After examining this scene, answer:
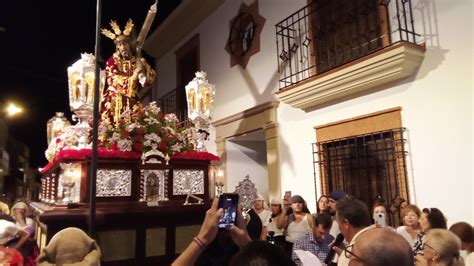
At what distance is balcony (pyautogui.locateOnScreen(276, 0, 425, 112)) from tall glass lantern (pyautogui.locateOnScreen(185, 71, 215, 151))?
1.43 metres

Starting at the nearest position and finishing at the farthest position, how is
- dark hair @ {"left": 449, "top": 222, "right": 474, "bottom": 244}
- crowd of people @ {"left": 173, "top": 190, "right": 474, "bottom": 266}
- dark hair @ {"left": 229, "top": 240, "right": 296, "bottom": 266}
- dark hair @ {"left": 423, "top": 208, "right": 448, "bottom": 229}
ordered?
dark hair @ {"left": 229, "top": 240, "right": 296, "bottom": 266} → crowd of people @ {"left": 173, "top": 190, "right": 474, "bottom": 266} → dark hair @ {"left": 449, "top": 222, "right": 474, "bottom": 244} → dark hair @ {"left": 423, "top": 208, "right": 448, "bottom": 229}

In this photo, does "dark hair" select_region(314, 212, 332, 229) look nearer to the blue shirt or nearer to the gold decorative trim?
the blue shirt

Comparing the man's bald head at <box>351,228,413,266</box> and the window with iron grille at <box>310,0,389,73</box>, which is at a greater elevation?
the window with iron grille at <box>310,0,389,73</box>

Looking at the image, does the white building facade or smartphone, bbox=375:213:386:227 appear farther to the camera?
the white building facade

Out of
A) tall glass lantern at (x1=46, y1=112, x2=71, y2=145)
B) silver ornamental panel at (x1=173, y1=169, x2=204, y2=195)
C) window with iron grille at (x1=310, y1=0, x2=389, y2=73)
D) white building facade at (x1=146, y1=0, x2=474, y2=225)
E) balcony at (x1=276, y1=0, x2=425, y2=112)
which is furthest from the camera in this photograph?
tall glass lantern at (x1=46, y1=112, x2=71, y2=145)

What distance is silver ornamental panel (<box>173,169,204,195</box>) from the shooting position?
4.43 metres

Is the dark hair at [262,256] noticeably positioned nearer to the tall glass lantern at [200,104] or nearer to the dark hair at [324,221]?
the dark hair at [324,221]

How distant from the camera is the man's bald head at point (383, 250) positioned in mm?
A: 1386

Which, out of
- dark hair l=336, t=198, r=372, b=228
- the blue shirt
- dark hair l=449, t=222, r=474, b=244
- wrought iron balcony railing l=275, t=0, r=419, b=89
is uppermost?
wrought iron balcony railing l=275, t=0, r=419, b=89

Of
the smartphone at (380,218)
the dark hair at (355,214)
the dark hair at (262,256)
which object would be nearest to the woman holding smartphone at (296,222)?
the smartphone at (380,218)

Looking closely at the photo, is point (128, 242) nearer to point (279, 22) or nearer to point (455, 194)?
point (455, 194)

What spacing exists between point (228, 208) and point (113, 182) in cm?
259

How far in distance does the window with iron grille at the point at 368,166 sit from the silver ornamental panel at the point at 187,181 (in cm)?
206

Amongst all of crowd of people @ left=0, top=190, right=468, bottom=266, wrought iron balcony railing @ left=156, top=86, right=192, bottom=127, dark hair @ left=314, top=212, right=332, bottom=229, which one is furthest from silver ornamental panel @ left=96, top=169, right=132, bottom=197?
wrought iron balcony railing @ left=156, top=86, right=192, bottom=127
